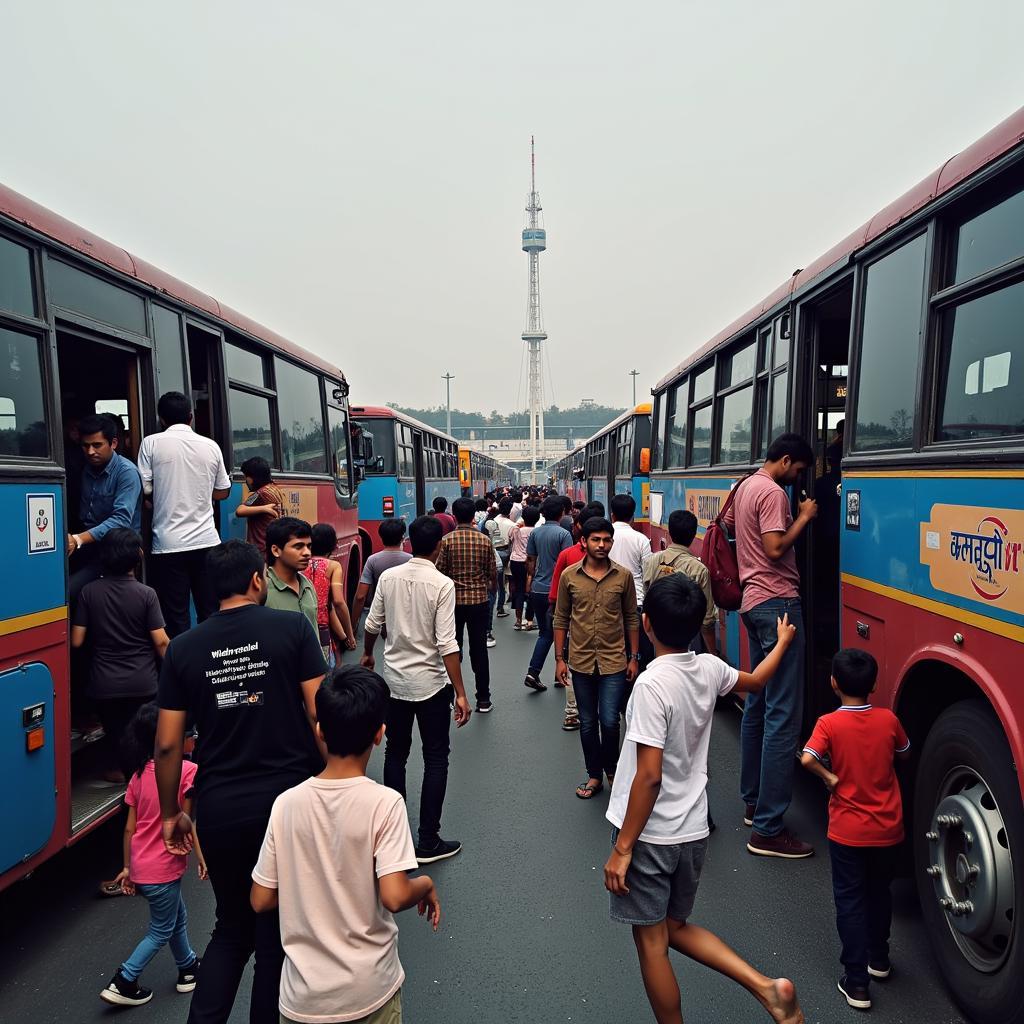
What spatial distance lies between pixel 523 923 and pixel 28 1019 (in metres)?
1.98

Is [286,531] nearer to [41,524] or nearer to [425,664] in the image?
[425,664]

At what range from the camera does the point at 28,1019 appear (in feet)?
10.8

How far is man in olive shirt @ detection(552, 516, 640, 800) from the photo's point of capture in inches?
209

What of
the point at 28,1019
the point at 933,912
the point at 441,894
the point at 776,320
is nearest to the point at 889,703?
the point at 933,912

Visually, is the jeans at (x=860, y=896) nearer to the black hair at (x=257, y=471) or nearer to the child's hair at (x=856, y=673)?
the child's hair at (x=856, y=673)

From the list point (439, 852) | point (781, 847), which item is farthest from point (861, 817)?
point (439, 852)

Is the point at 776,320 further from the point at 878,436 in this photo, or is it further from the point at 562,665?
the point at 562,665

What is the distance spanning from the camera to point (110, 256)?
488 centimetres

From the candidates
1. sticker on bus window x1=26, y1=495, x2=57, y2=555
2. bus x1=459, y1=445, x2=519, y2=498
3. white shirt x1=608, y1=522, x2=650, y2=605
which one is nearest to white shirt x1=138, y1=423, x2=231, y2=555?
sticker on bus window x1=26, y1=495, x2=57, y2=555

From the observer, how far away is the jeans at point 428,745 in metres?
4.70

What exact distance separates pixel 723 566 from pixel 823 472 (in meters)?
1.45

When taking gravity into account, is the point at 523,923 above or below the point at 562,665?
below

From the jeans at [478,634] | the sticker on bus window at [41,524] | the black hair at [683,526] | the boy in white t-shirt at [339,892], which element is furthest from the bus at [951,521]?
the sticker on bus window at [41,524]

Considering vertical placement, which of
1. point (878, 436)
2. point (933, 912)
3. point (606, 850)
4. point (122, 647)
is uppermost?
point (878, 436)
